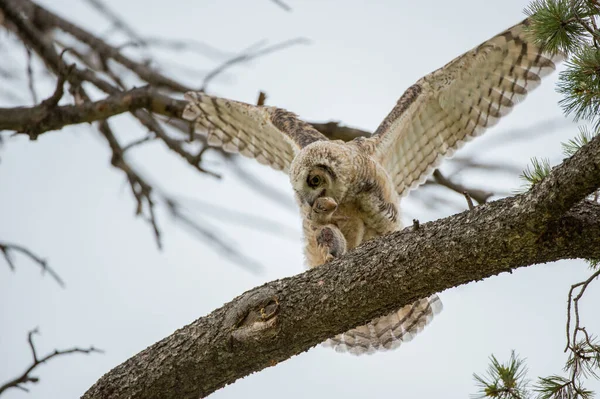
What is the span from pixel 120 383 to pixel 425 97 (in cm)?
313

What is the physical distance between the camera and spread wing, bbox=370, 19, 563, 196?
5.11 meters

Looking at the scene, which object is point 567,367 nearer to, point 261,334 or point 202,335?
point 261,334

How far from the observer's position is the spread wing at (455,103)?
16.8 feet

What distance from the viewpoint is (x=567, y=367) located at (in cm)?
290

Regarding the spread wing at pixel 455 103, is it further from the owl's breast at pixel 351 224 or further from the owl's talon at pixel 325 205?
the owl's talon at pixel 325 205

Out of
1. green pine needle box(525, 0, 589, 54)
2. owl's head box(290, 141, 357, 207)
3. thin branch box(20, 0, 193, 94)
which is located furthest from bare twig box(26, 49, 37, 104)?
green pine needle box(525, 0, 589, 54)

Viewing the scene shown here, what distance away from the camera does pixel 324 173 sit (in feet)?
15.5

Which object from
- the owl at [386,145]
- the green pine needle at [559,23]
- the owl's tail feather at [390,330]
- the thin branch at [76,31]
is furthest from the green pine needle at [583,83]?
the thin branch at [76,31]

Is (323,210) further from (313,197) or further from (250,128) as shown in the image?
(250,128)

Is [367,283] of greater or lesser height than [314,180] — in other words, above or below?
below

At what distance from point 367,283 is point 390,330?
2172mm

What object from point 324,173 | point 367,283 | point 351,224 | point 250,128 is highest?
point 250,128

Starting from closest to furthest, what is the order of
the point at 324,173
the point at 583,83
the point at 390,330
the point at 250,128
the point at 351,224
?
the point at 583,83, the point at 324,173, the point at 351,224, the point at 390,330, the point at 250,128

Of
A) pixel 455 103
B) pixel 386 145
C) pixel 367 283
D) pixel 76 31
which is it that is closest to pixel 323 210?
pixel 386 145
